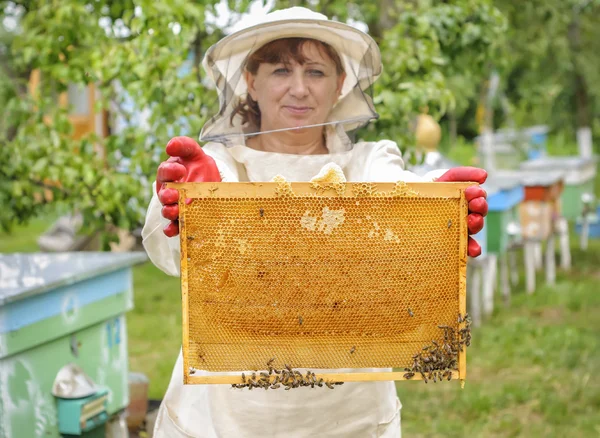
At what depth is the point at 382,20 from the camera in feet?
15.2

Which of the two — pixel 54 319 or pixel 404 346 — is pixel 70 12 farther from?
pixel 404 346

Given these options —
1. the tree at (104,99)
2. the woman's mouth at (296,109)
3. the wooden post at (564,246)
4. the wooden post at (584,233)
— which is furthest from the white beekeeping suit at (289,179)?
the wooden post at (584,233)

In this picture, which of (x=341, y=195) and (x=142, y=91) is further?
(x=142, y=91)

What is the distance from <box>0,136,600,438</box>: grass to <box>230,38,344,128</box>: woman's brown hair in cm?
267

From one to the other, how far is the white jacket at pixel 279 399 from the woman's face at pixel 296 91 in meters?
0.09

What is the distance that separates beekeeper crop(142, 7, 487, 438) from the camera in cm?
204

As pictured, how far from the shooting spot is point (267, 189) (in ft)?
5.64

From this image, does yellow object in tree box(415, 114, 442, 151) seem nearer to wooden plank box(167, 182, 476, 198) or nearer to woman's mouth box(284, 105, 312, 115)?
woman's mouth box(284, 105, 312, 115)

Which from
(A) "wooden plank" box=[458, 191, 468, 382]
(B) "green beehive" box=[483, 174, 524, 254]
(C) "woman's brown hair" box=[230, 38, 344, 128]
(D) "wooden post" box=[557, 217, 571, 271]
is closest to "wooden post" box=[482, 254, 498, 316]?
(B) "green beehive" box=[483, 174, 524, 254]

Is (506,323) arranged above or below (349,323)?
below

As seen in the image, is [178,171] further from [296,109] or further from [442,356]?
[442,356]

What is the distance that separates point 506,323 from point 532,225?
1.23 m

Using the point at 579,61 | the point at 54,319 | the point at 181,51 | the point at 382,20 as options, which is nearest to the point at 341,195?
the point at 54,319

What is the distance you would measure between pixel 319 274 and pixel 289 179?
0.37 meters
